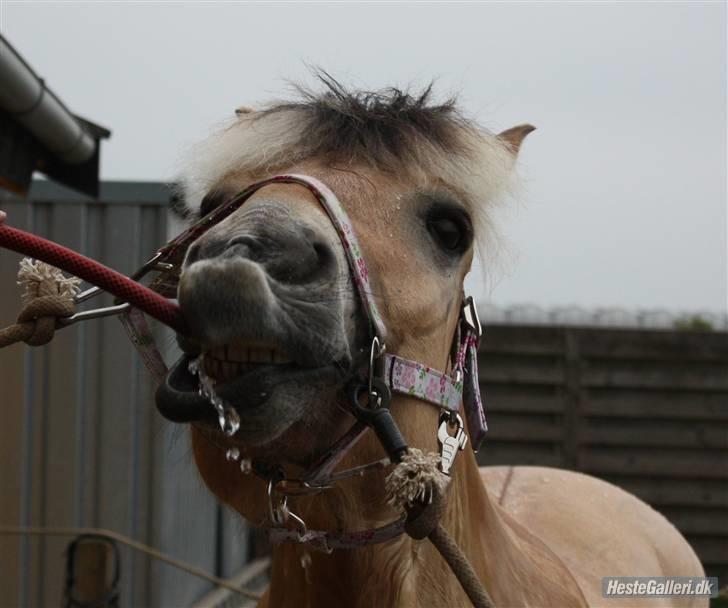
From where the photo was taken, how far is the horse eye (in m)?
1.83

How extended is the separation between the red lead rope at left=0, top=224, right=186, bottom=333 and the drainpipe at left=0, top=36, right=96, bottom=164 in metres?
2.37

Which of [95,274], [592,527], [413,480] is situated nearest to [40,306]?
[95,274]

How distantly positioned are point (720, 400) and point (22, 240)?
21.9 feet

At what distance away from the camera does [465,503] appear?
1972 mm

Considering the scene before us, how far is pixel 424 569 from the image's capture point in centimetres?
181

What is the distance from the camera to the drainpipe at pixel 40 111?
3702 millimetres

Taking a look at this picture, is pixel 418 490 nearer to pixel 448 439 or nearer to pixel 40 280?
pixel 448 439

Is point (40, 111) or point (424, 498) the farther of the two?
point (40, 111)

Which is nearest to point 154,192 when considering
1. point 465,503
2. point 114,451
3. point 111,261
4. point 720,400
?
point 111,261

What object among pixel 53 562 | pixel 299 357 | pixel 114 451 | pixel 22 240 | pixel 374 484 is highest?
pixel 22 240

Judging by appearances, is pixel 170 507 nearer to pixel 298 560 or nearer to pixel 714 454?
pixel 298 560

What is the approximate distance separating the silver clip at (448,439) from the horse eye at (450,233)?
350 millimetres

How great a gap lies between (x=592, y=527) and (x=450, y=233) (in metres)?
1.65

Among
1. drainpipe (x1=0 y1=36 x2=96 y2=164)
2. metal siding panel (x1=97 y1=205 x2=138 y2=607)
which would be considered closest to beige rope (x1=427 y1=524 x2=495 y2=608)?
drainpipe (x1=0 y1=36 x2=96 y2=164)
